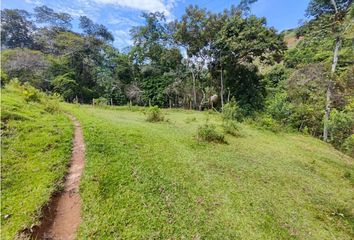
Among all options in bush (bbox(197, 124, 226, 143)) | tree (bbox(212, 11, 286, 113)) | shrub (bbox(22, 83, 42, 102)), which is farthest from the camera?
tree (bbox(212, 11, 286, 113))

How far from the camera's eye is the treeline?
1281cm

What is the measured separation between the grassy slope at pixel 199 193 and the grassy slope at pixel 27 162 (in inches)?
21.6

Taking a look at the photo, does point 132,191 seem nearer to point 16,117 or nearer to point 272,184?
point 272,184

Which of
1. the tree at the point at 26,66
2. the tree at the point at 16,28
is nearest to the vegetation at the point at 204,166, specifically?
the tree at the point at 26,66

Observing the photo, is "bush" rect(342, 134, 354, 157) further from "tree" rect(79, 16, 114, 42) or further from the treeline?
"tree" rect(79, 16, 114, 42)

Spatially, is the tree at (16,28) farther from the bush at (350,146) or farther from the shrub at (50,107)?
the bush at (350,146)

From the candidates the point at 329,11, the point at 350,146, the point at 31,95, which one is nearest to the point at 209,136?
the point at 31,95

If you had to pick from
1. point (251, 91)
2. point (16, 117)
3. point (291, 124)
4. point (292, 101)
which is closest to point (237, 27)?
point (251, 91)

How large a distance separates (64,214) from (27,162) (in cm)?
146

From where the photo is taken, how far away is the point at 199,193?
4145mm

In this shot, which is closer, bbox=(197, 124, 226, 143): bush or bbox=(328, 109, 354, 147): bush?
bbox=(197, 124, 226, 143): bush

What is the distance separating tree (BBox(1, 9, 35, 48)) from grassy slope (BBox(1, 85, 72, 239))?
26.2 meters

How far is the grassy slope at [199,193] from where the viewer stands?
317 cm

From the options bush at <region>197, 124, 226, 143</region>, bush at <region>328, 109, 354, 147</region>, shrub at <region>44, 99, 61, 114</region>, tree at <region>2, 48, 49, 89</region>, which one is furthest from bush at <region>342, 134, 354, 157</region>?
tree at <region>2, 48, 49, 89</region>
